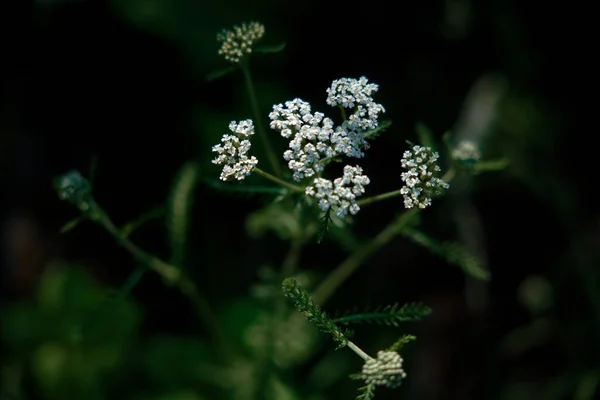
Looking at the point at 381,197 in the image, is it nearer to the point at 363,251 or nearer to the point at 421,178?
the point at 421,178

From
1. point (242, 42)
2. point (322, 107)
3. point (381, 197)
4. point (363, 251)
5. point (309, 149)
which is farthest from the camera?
point (322, 107)

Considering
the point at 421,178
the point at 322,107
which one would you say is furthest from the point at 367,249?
the point at 322,107

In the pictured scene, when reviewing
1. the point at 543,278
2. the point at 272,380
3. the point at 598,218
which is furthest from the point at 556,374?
the point at 272,380

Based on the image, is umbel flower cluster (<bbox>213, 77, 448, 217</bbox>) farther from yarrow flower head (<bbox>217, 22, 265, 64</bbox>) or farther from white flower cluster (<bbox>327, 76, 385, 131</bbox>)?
yarrow flower head (<bbox>217, 22, 265, 64</bbox>)

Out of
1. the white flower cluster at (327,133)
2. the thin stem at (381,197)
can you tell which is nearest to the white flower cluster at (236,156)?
the white flower cluster at (327,133)

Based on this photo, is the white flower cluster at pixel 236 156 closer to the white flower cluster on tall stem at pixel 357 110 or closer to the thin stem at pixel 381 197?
the white flower cluster on tall stem at pixel 357 110

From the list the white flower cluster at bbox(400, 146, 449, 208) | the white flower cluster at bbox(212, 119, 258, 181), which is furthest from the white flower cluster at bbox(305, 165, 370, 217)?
the white flower cluster at bbox(212, 119, 258, 181)
